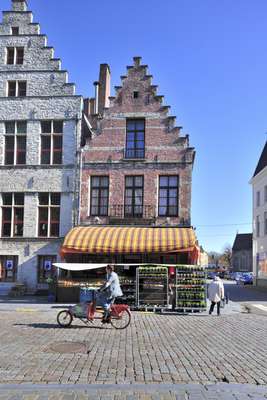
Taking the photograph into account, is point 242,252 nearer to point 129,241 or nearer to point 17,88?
point 17,88

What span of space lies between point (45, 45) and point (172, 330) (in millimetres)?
19719

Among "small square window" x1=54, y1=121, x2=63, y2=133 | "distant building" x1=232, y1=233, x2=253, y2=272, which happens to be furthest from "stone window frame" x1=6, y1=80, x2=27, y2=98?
"distant building" x1=232, y1=233, x2=253, y2=272

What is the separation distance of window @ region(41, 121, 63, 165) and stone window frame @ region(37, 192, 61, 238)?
1.94 m

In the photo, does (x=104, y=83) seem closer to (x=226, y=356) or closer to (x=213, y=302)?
(x=213, y=302)

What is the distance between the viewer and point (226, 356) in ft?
31.9

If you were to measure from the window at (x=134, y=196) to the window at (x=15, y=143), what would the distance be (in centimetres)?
622

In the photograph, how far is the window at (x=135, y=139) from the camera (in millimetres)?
26062

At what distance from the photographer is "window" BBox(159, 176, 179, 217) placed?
2531cm

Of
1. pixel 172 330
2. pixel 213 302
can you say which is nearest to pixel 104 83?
pixel 213 302

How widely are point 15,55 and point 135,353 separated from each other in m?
22.3

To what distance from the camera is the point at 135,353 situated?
991 centimetres

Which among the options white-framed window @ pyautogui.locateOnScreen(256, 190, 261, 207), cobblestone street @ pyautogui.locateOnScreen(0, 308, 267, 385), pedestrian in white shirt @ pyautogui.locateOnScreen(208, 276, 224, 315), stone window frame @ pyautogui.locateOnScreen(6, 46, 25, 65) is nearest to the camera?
cobblestone street @ pyautogui.locateOnScreen(0, 308, 267, 385)

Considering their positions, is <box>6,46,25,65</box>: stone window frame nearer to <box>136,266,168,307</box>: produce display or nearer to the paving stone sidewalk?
<box>136,266,168,307</box>: produce display

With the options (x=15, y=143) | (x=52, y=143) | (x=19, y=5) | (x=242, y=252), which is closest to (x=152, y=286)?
(x=52, y=143)
